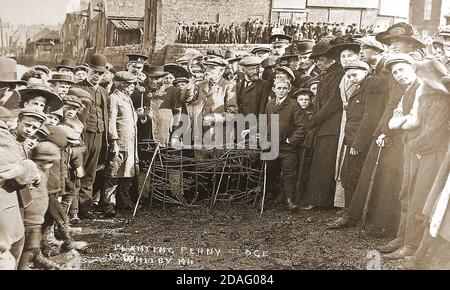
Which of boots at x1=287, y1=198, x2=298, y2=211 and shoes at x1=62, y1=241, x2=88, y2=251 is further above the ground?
boots at x1=287, y1=198, x2=298, y2=211

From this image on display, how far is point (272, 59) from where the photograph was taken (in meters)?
5.07

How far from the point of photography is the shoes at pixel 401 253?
3.68m

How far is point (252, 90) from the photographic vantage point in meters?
4.90

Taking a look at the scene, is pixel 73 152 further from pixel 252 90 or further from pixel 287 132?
pixel 287 132

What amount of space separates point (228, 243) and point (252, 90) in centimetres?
153

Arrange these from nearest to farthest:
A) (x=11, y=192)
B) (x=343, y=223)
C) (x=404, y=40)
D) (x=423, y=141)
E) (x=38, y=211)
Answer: (x=11, y=192) < (x=423, y=141) < (x=38, y=211) < (x=404, y=40) < (x=343, y=223)

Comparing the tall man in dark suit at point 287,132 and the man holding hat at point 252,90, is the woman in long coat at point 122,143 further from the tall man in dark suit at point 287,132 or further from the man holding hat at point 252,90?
the tall man in dark suit at point 287,132

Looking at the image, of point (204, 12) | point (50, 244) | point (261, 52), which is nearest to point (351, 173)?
point (261, 52)

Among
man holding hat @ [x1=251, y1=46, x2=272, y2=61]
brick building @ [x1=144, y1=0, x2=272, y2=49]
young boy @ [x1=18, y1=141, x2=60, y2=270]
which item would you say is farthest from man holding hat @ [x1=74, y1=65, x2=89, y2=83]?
man holding hat @ [x1=251, y1=46, x2=272, y2=61]

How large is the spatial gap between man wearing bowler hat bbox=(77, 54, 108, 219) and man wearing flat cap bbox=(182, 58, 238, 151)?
84 cm

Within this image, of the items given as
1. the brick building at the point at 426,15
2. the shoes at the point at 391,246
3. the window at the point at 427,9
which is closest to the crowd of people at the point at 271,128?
the shoes at the point at 391,246

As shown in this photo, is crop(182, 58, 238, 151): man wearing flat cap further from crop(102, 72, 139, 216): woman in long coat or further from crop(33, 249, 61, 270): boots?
crop(33, 249, 61, 270): boots

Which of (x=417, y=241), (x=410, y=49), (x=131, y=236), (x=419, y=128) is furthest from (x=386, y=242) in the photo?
(x=131, y=236)

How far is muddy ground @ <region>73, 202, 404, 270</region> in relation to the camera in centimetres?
394
